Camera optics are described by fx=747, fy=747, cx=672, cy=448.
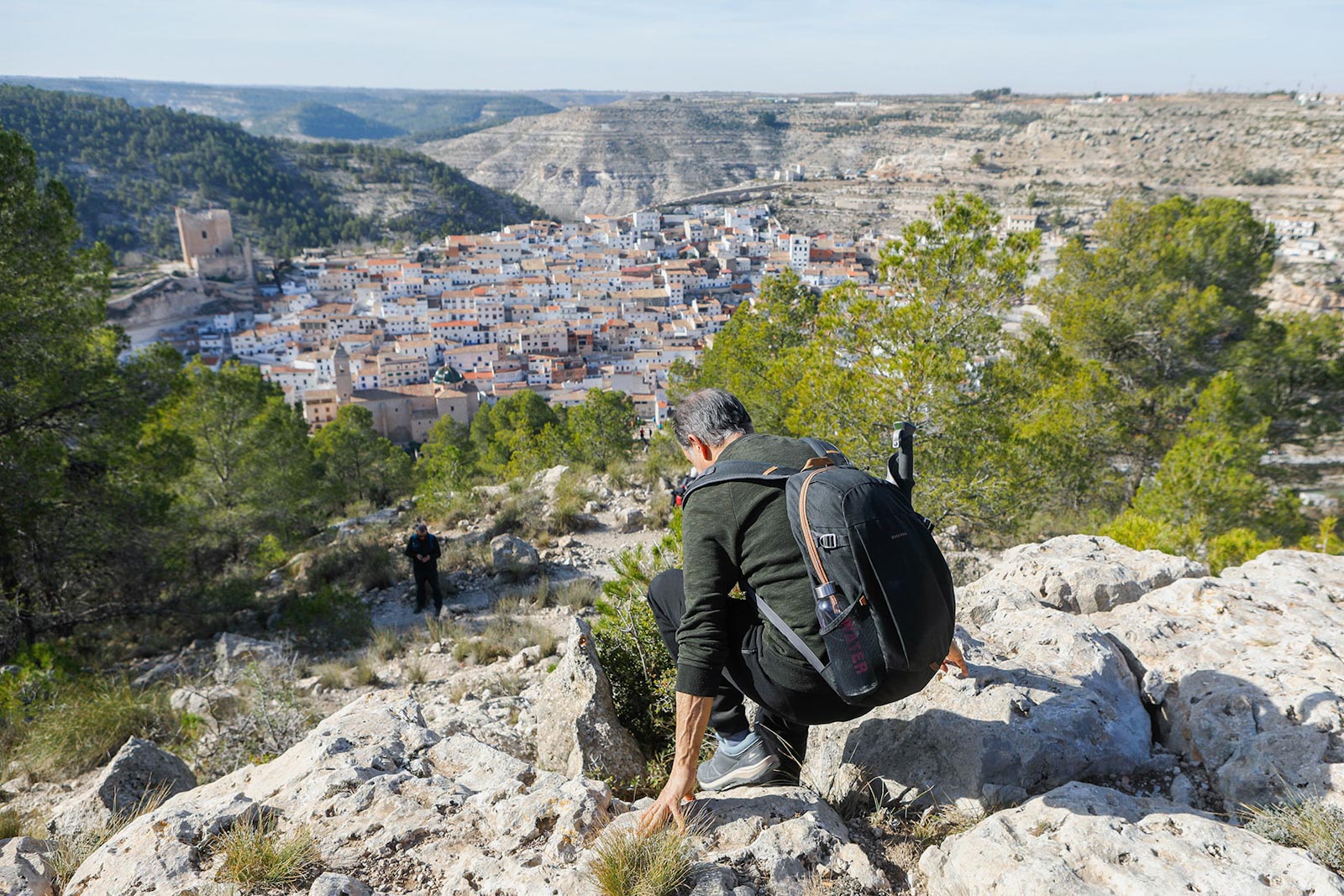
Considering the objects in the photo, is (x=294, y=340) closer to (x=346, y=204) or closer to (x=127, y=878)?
(x=346, y=204)

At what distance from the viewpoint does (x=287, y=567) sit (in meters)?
9.41

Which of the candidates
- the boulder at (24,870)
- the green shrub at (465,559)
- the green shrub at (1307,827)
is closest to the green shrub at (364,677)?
the boulder at (24,870)

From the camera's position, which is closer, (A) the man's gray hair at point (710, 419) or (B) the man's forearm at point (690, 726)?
(B) the man's forearm at point (690, 726)

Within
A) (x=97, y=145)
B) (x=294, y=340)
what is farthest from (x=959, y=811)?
(x=97, y=145)

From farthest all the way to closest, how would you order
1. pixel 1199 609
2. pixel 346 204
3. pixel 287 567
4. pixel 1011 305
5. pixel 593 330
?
pixel 346 204, pixel 593 330, pixel 287 567, pixel 1011 305, pixel 1199 609

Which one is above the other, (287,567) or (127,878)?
(127,878)

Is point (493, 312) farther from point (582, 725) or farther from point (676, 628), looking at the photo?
point (676, 628)

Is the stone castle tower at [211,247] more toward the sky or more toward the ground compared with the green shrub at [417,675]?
more toward the ground

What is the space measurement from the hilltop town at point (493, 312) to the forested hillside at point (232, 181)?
10.4m

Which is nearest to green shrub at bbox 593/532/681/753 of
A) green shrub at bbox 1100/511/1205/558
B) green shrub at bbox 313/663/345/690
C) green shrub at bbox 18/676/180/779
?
green shrub at bbox 18/676/180/779

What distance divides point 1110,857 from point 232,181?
107798 millimetres

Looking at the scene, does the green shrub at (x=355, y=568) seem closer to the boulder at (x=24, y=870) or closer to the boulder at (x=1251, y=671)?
the boulder at (x=24, y=870)

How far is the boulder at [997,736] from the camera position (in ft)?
7.20

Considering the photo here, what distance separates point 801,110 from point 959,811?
17010 centimetres
